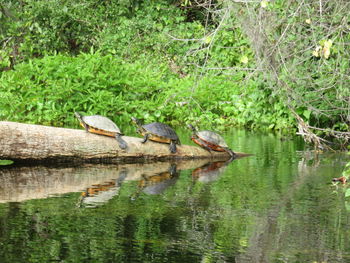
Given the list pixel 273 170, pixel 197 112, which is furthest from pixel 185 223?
pixel 197 112

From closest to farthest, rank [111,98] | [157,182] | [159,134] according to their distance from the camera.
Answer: [157,182]
[159,134]
[111,98]

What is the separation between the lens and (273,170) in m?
9.16

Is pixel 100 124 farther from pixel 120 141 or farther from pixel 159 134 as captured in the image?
pixel 159 134

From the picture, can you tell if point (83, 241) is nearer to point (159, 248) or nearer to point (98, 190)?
point (159, 248)

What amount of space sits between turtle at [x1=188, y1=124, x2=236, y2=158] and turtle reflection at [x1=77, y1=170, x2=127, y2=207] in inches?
86.1

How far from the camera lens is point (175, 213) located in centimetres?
625

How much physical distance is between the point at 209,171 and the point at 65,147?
73.1 inches

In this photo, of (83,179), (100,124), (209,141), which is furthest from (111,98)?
(83,179)

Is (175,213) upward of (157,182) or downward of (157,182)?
downward

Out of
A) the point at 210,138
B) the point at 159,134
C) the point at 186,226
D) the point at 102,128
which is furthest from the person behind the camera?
the point at 210,138

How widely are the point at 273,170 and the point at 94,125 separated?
7.85ft

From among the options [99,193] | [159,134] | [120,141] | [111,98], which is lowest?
[99,193]

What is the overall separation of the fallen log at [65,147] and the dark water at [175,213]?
0.22 m

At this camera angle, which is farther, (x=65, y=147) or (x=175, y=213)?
(x=65, y=147)
